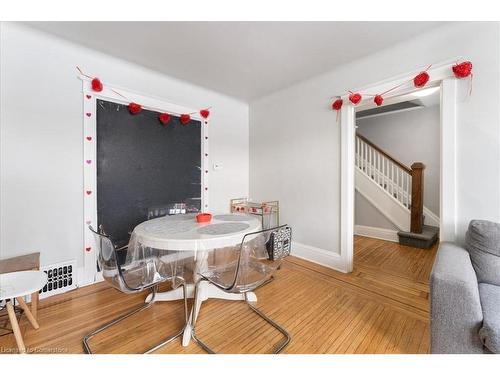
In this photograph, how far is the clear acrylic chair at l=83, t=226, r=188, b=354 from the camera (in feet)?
4.23

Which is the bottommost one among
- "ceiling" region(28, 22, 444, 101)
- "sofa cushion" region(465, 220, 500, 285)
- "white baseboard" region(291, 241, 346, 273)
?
"white baseboard" region(291, 241, 346, 273)

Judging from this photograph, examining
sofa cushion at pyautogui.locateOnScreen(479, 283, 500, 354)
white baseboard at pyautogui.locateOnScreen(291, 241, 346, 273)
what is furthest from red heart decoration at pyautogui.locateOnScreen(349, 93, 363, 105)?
sofa cushion at pyautogui.locateOnScreen(479, 283, 500, 354)

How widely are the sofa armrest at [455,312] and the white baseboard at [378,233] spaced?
277 cm

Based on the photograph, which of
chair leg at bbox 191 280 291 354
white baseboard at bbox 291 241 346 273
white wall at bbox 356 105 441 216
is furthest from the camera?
white wall at bbox 356 105 441 216

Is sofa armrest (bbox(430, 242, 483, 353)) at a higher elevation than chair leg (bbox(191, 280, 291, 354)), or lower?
higher

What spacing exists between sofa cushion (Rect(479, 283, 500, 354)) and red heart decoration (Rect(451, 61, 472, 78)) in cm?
155

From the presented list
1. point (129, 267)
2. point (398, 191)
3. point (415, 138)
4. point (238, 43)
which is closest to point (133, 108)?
point (238, 43)

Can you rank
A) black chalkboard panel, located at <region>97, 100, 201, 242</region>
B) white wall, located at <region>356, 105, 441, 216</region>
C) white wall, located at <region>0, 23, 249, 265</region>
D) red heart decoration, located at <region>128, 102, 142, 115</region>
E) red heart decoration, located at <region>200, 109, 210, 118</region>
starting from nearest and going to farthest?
1. white wall, located at <region>0, 23, 249, 265</region>
2. black chalkboard panel, located at <region>97, 100, 201, 242</region>
3. red heart decoration, located at <region>128, 102, 142, 115</region>
4. red heart decoration, located at <region>200, 109, 210, 118</region>
5. white wall, located at <region>356, 105, 441, 216</region>

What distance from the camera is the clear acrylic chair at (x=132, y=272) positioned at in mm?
1288

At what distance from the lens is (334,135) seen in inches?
98.9

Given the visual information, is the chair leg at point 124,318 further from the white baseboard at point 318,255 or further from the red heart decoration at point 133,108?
the red heart decoration at point 133,108

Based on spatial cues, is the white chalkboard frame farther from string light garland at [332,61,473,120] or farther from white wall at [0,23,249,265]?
string light garland at [332,61,473,120]

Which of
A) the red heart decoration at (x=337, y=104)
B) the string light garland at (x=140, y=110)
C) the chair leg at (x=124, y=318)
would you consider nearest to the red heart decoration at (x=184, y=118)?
the string light garland at (x=140, y=110)
